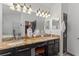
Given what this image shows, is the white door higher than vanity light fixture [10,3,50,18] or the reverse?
the reverse

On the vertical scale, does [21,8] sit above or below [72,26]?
above

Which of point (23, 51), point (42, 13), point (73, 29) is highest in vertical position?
point (42, 13)

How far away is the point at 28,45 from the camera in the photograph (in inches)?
50.0

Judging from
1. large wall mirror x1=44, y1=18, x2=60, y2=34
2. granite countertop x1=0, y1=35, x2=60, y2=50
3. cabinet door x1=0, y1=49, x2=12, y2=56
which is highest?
large wall mirror x1=44, y1=18, x2=60, y2=34

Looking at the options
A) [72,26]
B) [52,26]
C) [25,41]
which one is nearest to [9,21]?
[25,41]

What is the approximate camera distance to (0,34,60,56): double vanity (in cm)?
120

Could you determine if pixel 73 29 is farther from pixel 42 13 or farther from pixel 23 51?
pixel 23 51

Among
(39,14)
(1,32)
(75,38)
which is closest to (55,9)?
(39,14)

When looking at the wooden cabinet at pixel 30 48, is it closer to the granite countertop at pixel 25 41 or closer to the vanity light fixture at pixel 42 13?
the granite countertop at pixel 25 41

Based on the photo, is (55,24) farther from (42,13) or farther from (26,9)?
(26,9)

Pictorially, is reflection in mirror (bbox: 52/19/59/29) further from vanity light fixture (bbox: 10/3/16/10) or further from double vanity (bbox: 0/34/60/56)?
vanity light fixture (bbox: 10/3/16/10)

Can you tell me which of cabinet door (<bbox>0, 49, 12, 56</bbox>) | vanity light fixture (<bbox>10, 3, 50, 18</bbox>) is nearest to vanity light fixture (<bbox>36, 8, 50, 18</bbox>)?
vanity light fixture (<bbox>10, 3, 50, 18</bbox>)

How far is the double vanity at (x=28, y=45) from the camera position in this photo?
120cm

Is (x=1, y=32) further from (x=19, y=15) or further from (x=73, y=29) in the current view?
(x=73, y=29)
